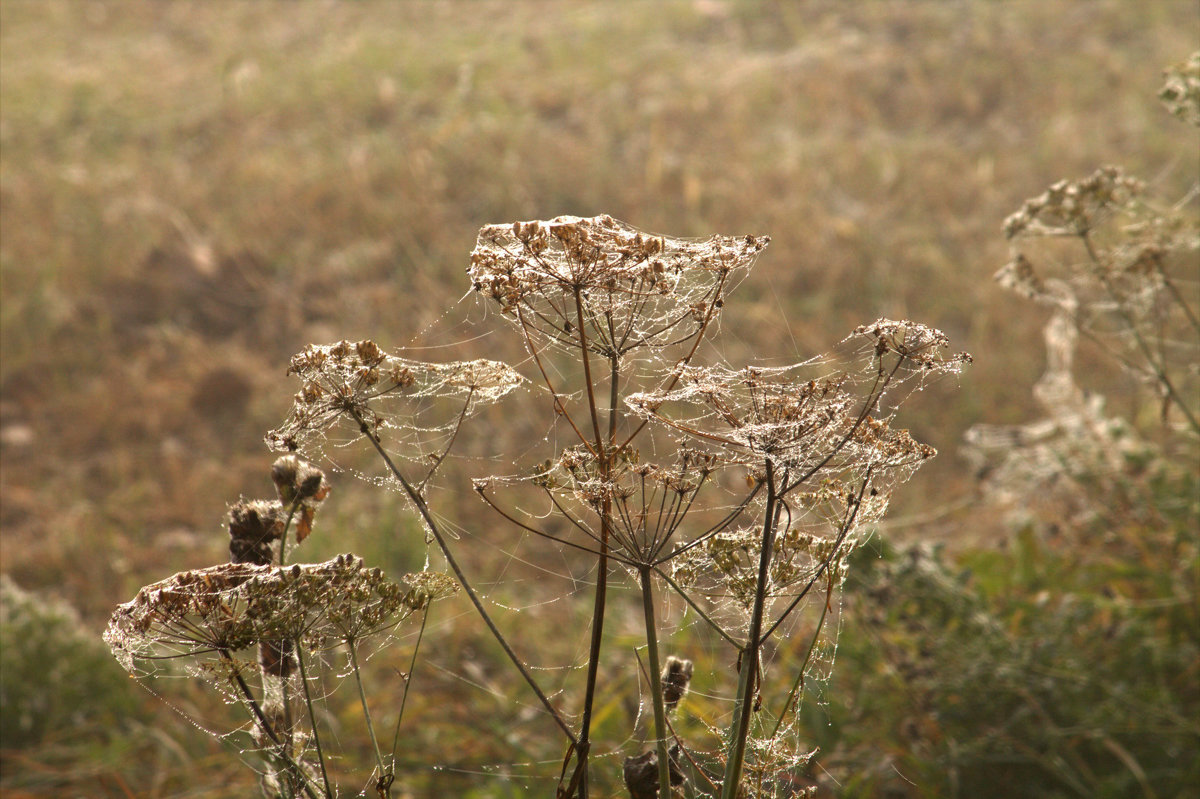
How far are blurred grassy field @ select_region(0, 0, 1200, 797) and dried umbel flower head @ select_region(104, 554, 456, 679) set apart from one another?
2017mm

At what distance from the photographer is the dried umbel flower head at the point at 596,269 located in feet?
4.28

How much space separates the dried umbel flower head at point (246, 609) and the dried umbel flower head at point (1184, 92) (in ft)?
6.51

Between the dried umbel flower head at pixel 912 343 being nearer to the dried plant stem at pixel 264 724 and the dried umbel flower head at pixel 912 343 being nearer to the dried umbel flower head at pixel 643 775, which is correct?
the dried umbel flower head at pixel 643 775

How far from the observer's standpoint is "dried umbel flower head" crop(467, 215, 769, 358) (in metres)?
1.30

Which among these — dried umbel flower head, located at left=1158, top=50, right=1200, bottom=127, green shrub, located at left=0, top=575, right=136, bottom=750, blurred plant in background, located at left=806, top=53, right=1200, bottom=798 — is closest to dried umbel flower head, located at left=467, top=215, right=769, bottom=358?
blurred plant in background, located at left=806, top=53, right=1200, bottom=798

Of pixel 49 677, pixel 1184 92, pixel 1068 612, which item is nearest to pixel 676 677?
pixel 1184 92

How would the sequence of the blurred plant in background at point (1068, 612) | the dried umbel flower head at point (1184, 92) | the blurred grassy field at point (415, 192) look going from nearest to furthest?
the dried umbel flower head at point (1184, 92)
the blurred plant in background at point (1068, 612)
the blurred grassy field at point (415, 192)

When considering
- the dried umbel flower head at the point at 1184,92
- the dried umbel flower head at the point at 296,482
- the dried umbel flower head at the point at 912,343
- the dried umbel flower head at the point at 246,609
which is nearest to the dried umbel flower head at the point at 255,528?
the dried umbel flower head at the point at 296,482

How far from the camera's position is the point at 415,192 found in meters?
8.64

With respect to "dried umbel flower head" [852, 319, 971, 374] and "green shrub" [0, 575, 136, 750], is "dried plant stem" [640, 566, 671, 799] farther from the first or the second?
"green shrub" [0, 575, 136, 750]

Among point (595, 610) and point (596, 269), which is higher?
point (596, 269)

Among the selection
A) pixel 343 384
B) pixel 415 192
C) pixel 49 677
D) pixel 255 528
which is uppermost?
pixel 415 192

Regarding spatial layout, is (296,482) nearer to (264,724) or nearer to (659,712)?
(264,724)

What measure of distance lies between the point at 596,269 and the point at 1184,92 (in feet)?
5.49
